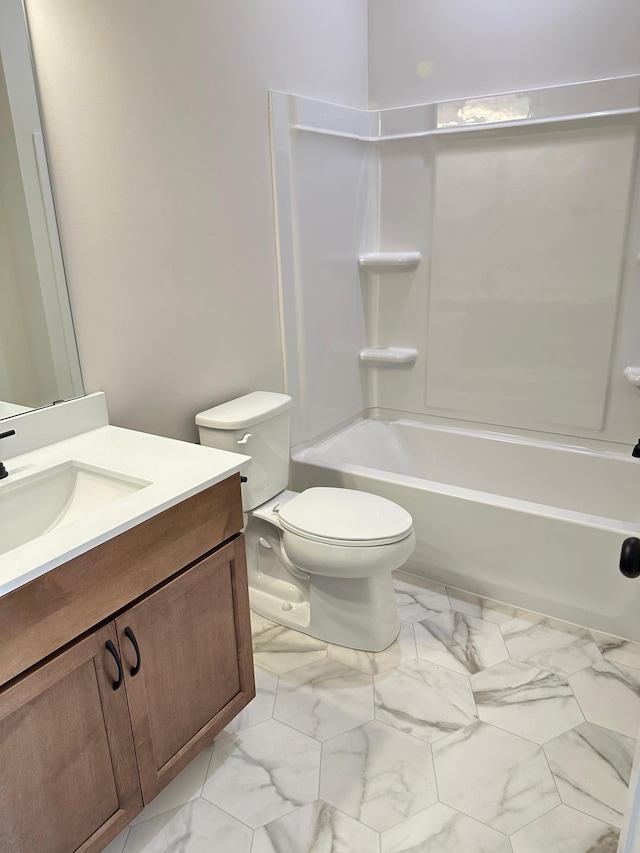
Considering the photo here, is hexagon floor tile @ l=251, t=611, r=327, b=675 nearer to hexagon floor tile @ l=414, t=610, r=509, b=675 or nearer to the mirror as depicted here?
hexagon floor tile @ l=414, t=610, r=509, b=675

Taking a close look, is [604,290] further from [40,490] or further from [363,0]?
[40,490]

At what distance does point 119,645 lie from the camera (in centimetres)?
125

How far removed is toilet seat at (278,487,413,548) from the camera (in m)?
1.89

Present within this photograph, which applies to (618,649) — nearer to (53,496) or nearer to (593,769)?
(593,769)

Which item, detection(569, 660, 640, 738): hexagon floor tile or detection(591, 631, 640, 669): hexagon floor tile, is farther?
detection(591, 631, 640, 669): hexagon floor tile

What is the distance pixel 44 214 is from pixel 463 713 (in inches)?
71.6

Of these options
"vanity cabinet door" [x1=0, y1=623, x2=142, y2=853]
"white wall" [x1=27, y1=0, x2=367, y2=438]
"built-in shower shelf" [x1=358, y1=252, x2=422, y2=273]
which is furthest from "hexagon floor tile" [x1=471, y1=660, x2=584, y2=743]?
"built-in shower shelf" [x1=358, y1=252, x2=422, y2=273]

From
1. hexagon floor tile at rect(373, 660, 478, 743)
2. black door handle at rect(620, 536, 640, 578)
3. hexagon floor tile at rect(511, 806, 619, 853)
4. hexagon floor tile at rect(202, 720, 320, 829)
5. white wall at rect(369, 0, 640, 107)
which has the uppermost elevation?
white wall at rect(369, 0, 640, 107)

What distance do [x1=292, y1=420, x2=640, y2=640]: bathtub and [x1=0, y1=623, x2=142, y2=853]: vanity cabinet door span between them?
54.5 inches

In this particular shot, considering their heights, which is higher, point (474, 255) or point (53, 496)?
point (474, 255)

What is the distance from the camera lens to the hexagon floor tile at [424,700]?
176 centimetres

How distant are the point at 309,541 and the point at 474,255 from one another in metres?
1.56

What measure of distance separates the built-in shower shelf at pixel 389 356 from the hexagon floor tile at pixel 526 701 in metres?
1.49

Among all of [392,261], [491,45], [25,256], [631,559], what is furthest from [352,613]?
[491,45]
